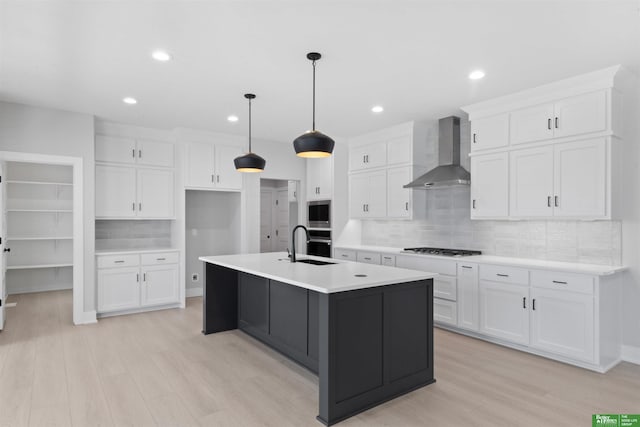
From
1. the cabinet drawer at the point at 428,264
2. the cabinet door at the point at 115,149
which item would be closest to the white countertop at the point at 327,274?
the cabinet drawer at the point at 428,264

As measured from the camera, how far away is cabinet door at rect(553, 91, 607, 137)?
11.2 ft

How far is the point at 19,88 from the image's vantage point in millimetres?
3889

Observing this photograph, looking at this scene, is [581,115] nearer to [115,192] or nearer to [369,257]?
[369,257]

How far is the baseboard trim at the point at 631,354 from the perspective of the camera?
347cm

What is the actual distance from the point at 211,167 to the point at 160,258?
1.56 m

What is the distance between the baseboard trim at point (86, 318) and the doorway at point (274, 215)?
13.0ft

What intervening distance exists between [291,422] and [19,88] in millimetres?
4153

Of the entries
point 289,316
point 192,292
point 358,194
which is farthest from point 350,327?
point 192,292

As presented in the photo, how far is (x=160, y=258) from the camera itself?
5.45m

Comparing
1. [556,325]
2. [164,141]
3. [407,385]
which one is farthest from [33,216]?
[556,325]

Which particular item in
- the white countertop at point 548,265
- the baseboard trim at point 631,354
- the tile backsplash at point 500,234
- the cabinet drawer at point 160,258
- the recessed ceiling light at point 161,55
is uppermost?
the recessed ceiling light at point 161,55

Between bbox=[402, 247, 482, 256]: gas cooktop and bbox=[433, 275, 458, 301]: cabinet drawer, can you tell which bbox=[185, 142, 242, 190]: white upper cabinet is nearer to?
bbox=[402, 247, 482, 256]: gas cooktop

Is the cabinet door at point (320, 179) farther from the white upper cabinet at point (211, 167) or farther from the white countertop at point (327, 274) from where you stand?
the white countertop at point (327, 274)

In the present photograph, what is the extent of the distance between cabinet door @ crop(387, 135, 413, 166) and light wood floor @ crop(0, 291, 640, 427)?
7.98 feet
